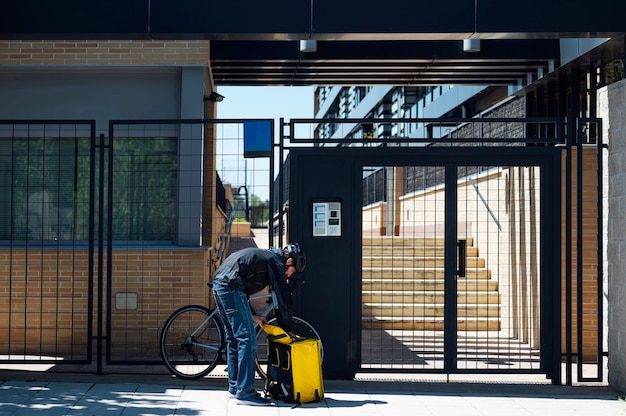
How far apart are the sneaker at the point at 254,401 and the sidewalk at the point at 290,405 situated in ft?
0.23

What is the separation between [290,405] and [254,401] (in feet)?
1.02

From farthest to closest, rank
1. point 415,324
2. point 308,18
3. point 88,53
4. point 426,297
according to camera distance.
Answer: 1. point 426,297
2. point 415,324
3. point 88,53
4. point 308,18

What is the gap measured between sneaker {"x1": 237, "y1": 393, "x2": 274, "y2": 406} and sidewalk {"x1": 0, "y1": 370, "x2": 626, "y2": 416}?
7 cm

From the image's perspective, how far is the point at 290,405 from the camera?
757 centimetres

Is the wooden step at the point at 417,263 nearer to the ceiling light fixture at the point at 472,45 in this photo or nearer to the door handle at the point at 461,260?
the ceiling light fixture at the point at 472,45

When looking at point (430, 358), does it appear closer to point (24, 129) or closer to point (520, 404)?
point (520, 404)

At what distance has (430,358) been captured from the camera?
10.2 meters

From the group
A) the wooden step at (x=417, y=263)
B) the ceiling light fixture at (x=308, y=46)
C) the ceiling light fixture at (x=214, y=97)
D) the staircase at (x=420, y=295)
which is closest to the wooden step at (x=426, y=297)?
the staircase at (x=420, y=295)

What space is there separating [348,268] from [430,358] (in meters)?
2.13

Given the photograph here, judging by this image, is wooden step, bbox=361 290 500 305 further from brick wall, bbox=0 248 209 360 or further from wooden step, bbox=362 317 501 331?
brick wall, bbox=0 248 209 360

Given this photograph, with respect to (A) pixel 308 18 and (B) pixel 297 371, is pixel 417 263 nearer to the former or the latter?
(A) pixel 308 18

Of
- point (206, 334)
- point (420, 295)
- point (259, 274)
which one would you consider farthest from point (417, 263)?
point (259, 274)

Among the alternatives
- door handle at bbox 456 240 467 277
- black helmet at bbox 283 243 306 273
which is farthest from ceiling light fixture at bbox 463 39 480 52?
black helmet at bbox 283 243 306 273

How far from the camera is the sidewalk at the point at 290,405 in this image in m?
7.27
